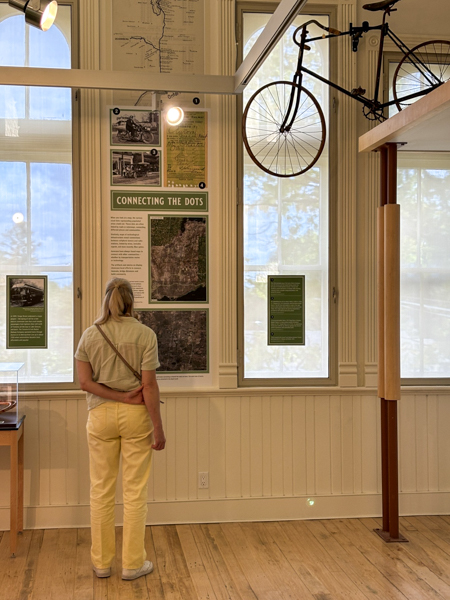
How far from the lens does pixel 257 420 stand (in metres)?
4.88

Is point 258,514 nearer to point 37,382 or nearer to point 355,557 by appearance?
point 355,557

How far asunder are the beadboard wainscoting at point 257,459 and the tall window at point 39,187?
0.46m

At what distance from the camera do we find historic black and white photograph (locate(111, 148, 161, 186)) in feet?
15.6

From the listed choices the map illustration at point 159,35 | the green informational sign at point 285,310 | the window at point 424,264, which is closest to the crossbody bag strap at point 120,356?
the green informational sign at point 285,310

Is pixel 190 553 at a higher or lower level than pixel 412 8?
lower

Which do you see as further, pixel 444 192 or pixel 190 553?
pixel 444 192

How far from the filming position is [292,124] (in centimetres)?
479

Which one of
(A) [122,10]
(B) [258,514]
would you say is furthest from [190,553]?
(A) [122,10]

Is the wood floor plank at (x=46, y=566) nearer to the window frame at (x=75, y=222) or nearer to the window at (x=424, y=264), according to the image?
the window frame at (x=75, y=222)

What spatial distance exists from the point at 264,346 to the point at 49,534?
212 cm

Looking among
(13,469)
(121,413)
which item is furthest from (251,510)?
(13,469)

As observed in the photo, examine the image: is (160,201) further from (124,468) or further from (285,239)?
(124,468)

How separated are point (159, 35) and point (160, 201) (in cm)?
127

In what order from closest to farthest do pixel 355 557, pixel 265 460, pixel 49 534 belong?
pixel 355 557 → pixel 49 534 → pixel 265 460
